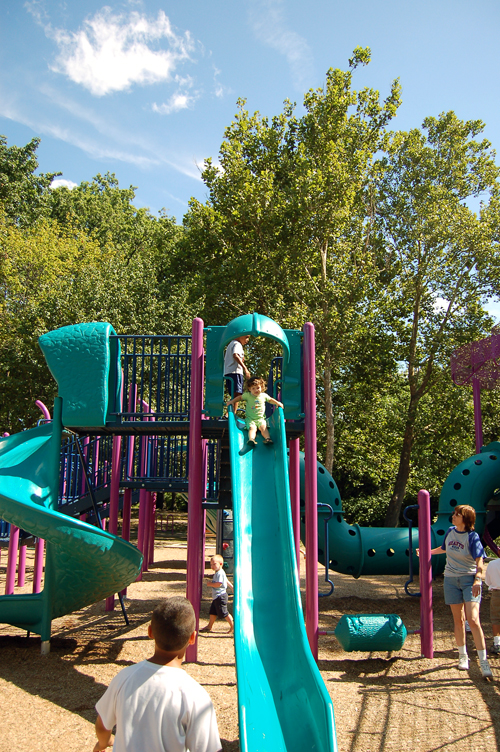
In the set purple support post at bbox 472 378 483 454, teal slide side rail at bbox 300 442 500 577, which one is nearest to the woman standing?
teal slide side rail at bbox 300 442 500 577

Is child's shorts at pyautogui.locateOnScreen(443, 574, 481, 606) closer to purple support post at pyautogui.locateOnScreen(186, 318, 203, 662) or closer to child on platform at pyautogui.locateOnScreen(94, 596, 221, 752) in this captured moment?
purple support post at pyautogui.locateOnScreen(186, 318, 203, 662)

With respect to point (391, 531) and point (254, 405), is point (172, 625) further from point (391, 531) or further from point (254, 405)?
point (391, 531)

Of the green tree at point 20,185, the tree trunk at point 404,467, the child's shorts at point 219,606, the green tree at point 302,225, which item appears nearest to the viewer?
the child's shorts at point 219,606

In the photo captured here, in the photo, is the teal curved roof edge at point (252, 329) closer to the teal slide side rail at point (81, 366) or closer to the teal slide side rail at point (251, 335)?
the teal slide side rail at point (251, 335)

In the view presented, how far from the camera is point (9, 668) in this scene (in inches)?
234

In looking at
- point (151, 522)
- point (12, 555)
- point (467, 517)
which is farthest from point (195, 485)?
point (151, 522)

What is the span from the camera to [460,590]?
5.76m

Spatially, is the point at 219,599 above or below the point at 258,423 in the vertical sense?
below

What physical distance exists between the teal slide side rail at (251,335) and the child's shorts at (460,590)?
263 cm

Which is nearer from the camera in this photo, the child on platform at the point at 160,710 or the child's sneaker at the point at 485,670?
the child on platform at the point at 160,710

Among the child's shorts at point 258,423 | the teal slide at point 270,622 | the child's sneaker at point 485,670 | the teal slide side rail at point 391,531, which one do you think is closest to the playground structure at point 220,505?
the teal slide at point 270,622

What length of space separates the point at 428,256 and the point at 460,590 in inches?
625

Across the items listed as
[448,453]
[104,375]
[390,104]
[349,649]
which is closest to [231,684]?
[349,649]

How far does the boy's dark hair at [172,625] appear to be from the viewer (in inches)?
78.9
